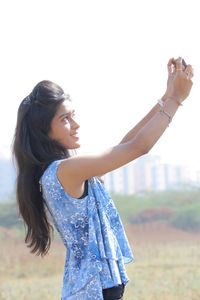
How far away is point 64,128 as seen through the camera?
10.9 ft

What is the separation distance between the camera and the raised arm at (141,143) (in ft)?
10.0

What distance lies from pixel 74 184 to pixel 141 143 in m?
0.27

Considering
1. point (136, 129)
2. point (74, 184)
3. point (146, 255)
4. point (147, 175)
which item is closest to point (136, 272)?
point (146, 255)

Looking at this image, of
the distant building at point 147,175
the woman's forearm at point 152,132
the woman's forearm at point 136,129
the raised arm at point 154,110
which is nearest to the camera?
the woman's forearm at point 152,132

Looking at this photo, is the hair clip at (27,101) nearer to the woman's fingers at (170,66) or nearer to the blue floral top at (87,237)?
the blue floral top at (87,237)

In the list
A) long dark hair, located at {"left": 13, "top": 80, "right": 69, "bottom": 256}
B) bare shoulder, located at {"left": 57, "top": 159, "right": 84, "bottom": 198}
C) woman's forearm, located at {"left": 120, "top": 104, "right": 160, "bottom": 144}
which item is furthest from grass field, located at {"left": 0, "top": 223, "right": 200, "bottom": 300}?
bare shoulder, located at {"left": 57, "top": 159, "right": 84, "bottom": 198}

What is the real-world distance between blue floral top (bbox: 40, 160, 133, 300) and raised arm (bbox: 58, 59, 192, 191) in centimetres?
10

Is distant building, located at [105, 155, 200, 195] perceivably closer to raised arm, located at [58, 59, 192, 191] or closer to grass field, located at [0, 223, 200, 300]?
grass field, located at [0, 223, 200, 300]

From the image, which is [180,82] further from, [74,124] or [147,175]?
[147,175]

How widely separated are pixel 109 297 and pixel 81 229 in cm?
22

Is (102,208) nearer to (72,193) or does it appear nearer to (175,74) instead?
(72,193)

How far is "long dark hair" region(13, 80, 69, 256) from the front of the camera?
333cm

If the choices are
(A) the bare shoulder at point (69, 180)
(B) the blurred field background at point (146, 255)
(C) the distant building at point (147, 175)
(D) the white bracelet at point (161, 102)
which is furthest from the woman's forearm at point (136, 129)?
(C) the distant building at point (147, 175)

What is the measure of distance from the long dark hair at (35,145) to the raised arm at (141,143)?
0.19 metres
